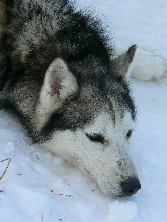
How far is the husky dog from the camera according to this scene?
3043mm

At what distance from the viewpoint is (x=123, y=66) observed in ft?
11.7

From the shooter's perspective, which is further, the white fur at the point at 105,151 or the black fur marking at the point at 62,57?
the black fur marking at the point at 62,57

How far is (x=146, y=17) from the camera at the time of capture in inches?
272

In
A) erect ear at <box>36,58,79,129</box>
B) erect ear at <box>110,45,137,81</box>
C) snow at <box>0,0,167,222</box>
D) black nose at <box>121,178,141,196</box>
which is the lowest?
snow at <box>0,0,167,222</box>

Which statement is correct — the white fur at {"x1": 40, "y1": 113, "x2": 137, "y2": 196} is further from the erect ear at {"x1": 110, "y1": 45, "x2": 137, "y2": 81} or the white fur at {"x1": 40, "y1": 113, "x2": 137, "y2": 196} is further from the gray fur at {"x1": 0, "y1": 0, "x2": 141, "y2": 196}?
the erect ear at {"x1": 110, "y1": 45, "x2": 137, "y2": 81}

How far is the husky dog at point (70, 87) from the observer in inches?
120

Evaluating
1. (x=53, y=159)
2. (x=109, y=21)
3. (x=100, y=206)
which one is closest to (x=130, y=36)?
(x=109, y=21)

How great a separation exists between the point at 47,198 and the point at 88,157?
0.56 m

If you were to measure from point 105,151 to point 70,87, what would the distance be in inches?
28.2

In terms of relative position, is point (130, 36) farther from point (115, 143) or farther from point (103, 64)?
point (115, 143)

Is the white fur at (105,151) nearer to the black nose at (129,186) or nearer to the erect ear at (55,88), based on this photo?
the black nose at (129,186)

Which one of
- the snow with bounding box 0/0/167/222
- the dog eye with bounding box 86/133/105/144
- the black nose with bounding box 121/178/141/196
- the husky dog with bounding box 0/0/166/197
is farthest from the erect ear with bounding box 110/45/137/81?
the black nose with bounding box 121/178/141/196

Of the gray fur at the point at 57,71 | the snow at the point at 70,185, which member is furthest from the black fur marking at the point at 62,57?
the snow at the point at 70,185

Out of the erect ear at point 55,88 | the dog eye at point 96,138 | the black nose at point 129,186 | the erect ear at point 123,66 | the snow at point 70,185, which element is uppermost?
the erect ear at point 123,66
